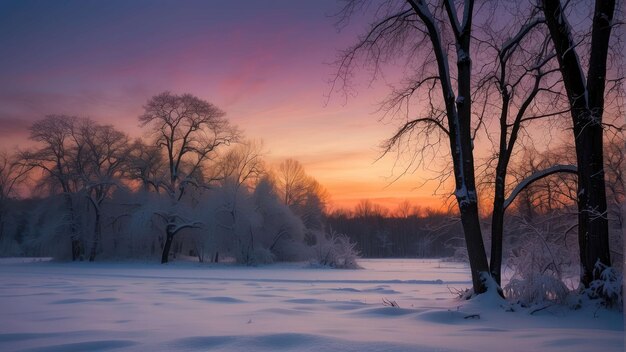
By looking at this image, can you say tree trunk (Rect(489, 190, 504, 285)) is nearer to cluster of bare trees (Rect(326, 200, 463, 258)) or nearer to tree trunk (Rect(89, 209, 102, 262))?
tree trunk (Rect(89, 209, 102, 262))

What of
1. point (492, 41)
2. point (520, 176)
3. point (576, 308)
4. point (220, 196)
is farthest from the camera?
point (220, 196)

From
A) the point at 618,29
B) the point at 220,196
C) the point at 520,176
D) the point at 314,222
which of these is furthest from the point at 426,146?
the point at 314,222

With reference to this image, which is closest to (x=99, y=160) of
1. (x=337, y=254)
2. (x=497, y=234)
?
(x=337, y=254)

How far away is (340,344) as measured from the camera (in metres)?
4.60

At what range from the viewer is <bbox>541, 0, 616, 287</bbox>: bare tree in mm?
7562

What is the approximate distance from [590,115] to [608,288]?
2.73m

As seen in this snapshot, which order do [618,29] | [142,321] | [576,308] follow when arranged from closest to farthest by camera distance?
[142,321], [576,308], [618,29]

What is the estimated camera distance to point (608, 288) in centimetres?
716

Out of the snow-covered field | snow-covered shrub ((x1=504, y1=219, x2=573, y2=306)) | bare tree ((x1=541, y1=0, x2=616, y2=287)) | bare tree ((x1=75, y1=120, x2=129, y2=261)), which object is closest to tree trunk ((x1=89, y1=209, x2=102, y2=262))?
bare tree ((x1=75, y1=120, x2=129, y2=261))

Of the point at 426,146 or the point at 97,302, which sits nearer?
the point at 97,302

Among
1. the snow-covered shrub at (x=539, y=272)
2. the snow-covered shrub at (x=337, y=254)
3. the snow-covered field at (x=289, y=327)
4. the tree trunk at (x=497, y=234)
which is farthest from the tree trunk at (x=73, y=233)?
the snow-covered shrub at (x=539, y=272)

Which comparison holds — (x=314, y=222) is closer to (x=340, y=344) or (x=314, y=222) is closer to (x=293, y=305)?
(x=293, y=305)

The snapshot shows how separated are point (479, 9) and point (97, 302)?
942 centimetres

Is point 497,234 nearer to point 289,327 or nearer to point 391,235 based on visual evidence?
point 289,327
